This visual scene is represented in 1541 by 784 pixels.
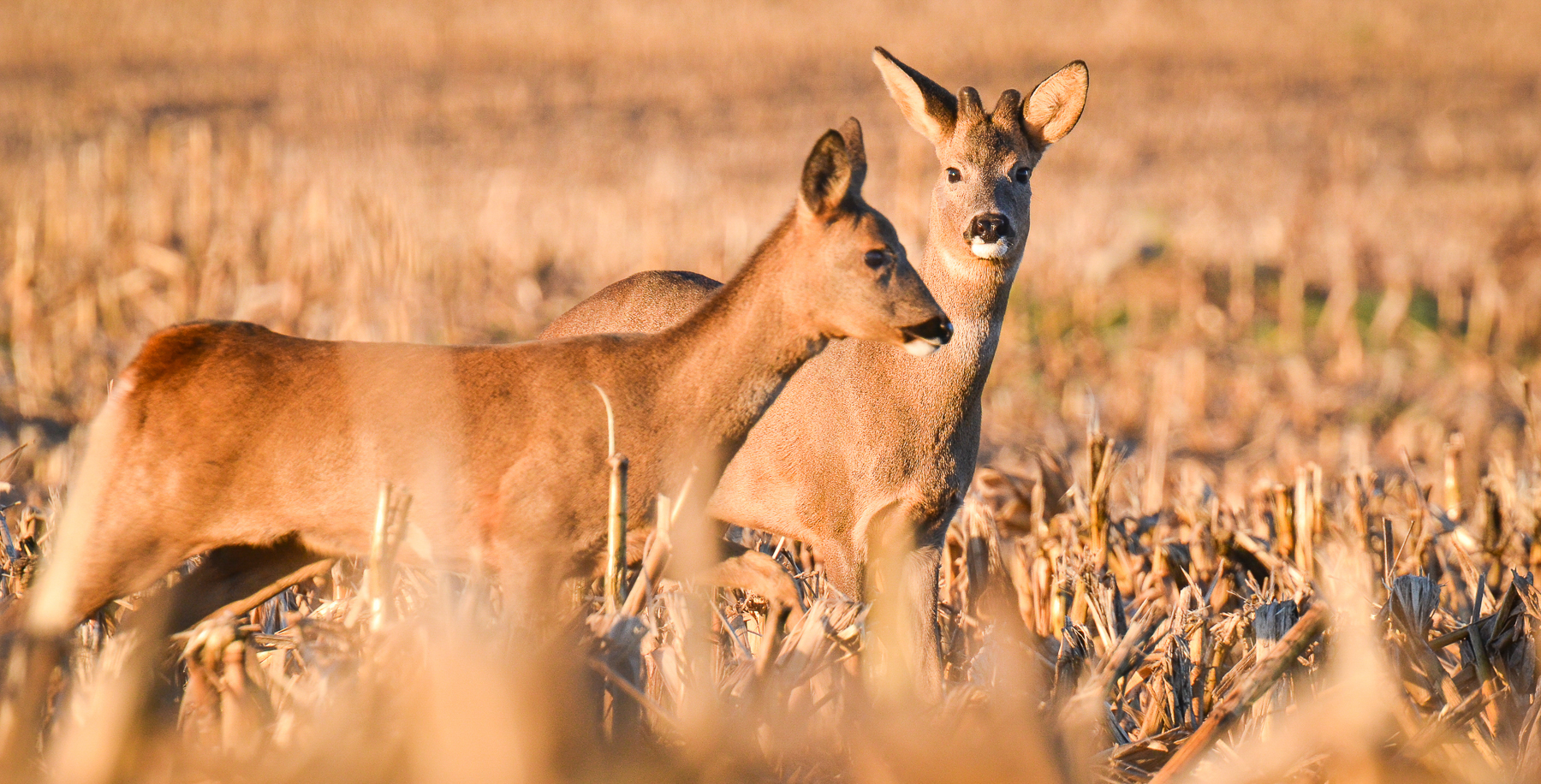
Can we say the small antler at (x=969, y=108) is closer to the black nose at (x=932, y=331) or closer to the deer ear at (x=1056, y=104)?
the deer ear at (x=1056, y=104)

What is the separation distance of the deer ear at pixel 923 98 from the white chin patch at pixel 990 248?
77 centimetres

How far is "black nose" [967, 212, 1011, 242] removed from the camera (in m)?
5.43

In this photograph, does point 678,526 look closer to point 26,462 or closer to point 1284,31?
point 26,462

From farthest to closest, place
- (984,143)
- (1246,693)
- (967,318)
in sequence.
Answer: (984,143), (967,318), (1246,693)

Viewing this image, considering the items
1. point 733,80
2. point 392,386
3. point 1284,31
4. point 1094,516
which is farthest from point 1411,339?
point 1284,31

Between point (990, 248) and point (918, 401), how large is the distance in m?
0.69

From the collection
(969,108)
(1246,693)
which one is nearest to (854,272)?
(1246,693)

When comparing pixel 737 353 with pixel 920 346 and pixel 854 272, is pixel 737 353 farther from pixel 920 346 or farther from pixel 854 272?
pixel 920 346

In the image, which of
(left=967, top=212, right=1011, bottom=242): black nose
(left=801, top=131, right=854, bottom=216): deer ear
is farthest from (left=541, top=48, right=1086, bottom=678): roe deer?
(left=801, top=131, right=854, bottom=216): deer ear

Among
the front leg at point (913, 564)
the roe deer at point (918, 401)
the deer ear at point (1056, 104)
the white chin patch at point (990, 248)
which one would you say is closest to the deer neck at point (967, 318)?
the roe deer at point (918, 401)

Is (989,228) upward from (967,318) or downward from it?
upward

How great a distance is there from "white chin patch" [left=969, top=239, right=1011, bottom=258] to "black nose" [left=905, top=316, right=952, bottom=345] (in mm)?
1269

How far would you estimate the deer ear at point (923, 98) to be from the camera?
19.3ft

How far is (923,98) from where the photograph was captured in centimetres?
592
